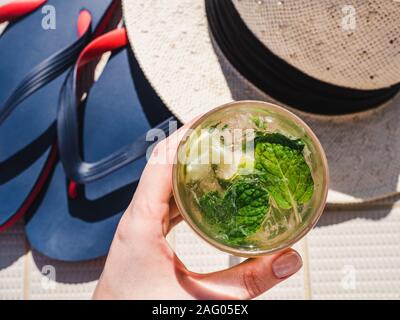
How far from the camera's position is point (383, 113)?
792 millimetres

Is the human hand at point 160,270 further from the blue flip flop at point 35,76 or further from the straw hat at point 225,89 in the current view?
the blue flip flop at point 35,76

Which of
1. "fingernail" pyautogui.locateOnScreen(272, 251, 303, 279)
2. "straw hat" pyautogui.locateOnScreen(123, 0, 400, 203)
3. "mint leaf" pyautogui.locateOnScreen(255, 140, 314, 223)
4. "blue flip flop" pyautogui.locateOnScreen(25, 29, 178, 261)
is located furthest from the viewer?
"blue flip flop" pyautogui.locateOnScreen(25, 29, 178, 261)

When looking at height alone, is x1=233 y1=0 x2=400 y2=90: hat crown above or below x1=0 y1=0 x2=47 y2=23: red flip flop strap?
below

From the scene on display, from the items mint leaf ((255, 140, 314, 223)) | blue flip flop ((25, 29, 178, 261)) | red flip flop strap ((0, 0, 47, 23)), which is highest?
red flip flop strap ((0, 0, 47, 23))

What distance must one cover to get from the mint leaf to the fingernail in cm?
10

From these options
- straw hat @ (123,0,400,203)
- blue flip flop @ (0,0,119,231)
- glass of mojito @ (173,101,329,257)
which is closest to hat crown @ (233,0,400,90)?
straw hat @ (123,0,400,203)

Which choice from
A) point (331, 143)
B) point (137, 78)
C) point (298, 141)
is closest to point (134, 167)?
point (137, 78)

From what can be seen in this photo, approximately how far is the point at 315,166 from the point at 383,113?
38 centimetres

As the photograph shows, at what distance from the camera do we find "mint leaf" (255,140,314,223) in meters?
0.44

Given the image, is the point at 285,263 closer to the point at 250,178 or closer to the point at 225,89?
the point at 250,178

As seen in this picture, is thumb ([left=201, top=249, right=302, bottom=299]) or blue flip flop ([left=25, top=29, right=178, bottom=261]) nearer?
thumb ([left=201, top=249, right=302, bottom=299])

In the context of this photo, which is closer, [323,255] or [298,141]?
[298,141]

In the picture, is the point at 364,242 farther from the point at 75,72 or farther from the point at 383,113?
the point at 75,72

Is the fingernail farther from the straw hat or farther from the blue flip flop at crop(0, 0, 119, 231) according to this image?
the blue flip flop at crop(0, 0, 119, 231)
